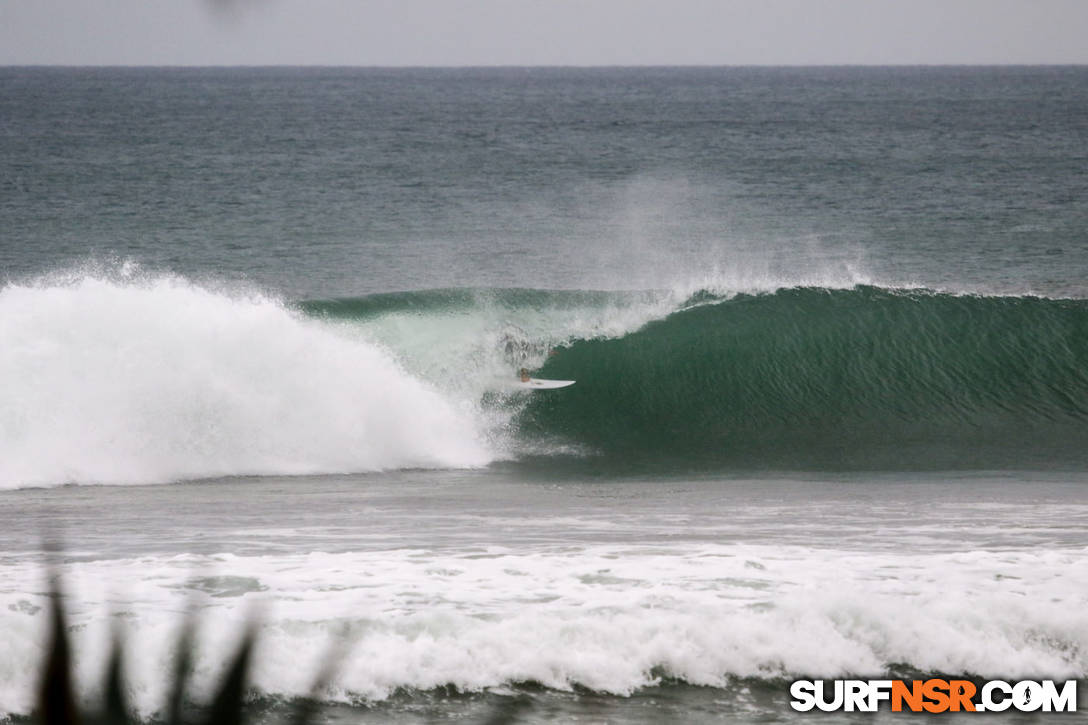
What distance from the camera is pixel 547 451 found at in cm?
1385

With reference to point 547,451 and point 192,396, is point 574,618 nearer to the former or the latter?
point 547,451

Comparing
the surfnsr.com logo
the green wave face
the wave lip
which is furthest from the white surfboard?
the surfnsr.com logo

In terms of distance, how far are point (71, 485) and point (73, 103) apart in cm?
8733

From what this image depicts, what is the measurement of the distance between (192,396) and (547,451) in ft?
12.8

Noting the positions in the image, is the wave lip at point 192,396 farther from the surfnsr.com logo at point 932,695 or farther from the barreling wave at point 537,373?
the surfnsr.com logo at point 932,695

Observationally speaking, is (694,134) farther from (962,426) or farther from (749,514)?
(749,514)

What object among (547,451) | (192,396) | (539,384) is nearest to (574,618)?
(547,451)

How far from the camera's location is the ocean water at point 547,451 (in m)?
6.32

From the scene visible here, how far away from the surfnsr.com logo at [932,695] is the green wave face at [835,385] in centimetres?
751

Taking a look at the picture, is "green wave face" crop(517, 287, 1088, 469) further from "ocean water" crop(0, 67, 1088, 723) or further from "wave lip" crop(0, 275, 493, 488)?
"wave lip" crop(0, 275, 493, 488)

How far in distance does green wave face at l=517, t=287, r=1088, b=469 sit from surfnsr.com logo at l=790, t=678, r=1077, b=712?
24.6 feet

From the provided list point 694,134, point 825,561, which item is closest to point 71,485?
point 825,561

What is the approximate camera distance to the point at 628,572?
759 cm

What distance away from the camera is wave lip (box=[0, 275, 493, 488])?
12.4 metres
